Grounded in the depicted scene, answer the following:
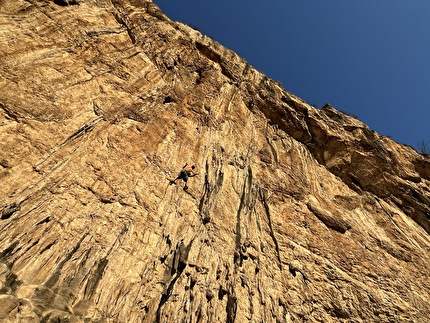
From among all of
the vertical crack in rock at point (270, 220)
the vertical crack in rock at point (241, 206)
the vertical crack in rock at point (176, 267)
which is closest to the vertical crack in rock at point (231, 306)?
the vertical crack in rock at point (241, 206)

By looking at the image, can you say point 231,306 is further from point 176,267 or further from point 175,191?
point 175,191

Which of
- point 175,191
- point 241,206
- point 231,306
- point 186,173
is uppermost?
point 186,173

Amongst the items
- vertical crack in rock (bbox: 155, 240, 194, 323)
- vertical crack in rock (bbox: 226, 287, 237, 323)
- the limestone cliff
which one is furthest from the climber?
vertical crack in rock (bbox: 226, 287, 237, 323)

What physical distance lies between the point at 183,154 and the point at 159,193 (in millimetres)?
2619

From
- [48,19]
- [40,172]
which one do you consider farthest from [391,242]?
[48,19]

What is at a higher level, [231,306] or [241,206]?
[241,206]

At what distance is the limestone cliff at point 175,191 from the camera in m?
10.0

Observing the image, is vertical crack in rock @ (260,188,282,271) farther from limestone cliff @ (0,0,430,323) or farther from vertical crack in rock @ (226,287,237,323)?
vertical crack in rock @ (226,287,237,323)

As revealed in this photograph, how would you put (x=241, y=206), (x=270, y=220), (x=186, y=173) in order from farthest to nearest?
(x=270, y=220)
(x=241, y=206)
(x=186, y=173)

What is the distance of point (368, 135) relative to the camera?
22.4 metres

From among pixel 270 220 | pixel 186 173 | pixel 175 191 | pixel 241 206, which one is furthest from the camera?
pixel 270 220

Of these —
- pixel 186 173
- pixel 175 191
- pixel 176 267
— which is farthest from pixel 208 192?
pixel 176 267

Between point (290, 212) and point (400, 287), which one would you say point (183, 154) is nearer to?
point (290, 212)

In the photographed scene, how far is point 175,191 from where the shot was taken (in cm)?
1370
